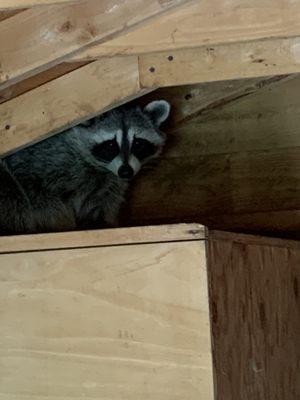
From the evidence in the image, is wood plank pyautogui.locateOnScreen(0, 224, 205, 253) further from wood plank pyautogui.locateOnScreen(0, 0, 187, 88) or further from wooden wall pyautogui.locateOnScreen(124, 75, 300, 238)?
wooden wall pyautogui.locateOnScreen(124, 75, 300, 238)

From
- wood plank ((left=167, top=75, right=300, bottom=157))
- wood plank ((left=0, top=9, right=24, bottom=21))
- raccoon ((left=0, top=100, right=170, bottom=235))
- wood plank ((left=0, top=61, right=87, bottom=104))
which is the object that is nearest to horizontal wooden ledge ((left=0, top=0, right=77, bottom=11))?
wood plank ((left=0, top=9, right=24, bottom=21))

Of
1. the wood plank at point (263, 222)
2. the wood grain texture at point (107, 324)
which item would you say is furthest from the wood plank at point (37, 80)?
the wood plank at point (263, 222)

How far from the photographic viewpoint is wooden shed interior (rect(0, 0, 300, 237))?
1532 millimetres

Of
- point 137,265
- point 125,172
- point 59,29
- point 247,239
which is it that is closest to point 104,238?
point 137,265

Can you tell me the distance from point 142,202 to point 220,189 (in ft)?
0.71

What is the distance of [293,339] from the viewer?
1770mm

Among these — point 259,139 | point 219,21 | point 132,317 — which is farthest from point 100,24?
point 259,139

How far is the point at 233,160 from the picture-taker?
7.10 feet

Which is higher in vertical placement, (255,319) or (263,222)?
(263,222)

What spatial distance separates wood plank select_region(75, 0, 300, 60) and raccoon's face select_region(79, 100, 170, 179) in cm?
57

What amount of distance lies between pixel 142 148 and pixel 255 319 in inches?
27.9

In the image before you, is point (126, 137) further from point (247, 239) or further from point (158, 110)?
point (247, 239)

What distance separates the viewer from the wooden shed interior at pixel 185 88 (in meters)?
1.53

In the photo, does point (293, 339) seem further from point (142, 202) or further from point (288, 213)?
point (142, 202)
